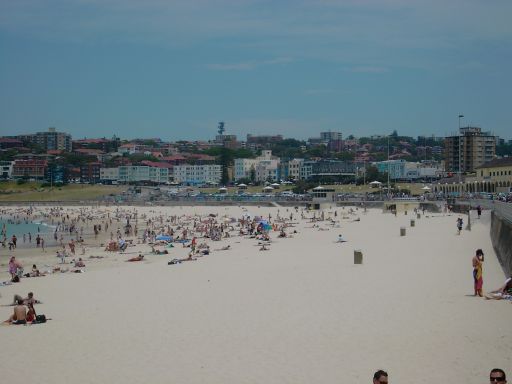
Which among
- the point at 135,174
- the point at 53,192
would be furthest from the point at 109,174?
the point at 53,192

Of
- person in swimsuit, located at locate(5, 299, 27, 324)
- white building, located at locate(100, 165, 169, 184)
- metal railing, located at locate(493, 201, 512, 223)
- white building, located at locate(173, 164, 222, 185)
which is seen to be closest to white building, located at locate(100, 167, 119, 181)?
white building, located at locate(100, 165, 169, 184)

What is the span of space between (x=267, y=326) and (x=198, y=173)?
13604 cm

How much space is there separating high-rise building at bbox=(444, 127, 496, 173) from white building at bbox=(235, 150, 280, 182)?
33649mm

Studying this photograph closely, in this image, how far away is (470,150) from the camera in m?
113

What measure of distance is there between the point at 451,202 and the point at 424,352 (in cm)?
4366

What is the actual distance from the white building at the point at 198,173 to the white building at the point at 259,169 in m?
4.66

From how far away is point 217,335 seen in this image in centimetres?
1054

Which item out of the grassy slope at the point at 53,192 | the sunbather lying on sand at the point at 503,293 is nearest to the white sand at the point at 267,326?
the sunbather lying on sand at the point at 503,293

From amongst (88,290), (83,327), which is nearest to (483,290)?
(83,327)

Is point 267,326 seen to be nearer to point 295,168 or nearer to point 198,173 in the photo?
point 295,168

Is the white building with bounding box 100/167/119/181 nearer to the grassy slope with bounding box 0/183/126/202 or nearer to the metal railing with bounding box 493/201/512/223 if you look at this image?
the grassy slope with bounding box 0/183/126/202

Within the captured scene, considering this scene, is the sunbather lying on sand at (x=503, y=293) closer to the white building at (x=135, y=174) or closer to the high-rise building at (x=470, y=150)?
the high-rise building at (x=470, y=150)

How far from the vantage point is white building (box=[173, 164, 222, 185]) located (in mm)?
144750

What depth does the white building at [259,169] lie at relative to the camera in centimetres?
13562
